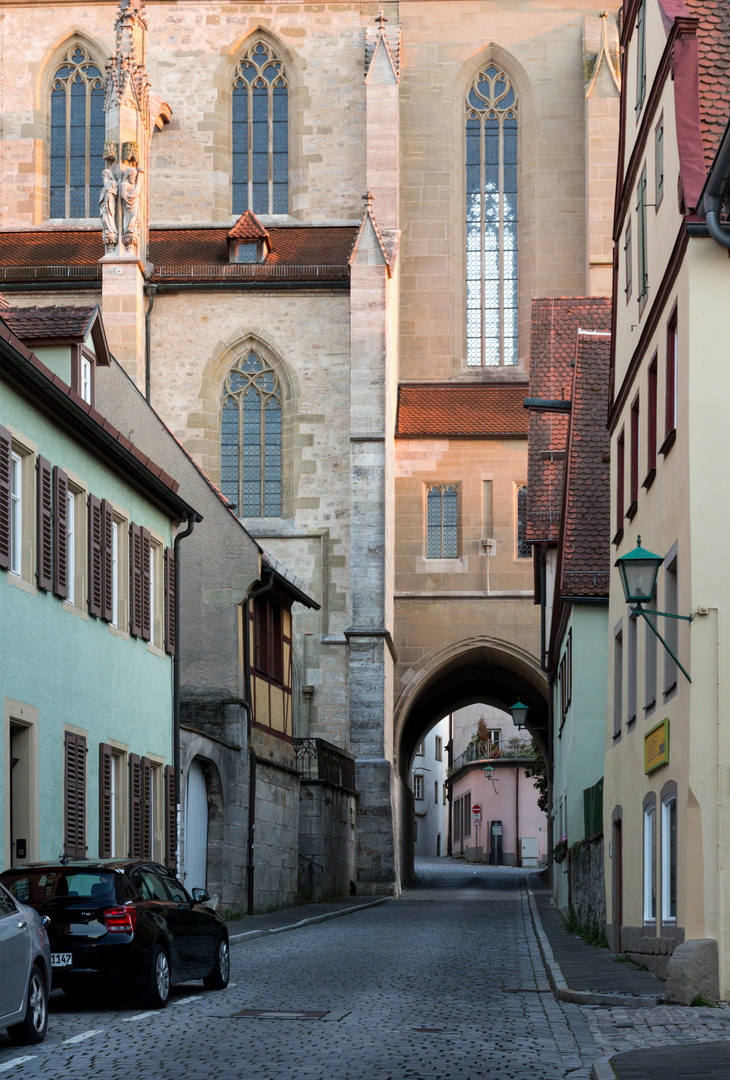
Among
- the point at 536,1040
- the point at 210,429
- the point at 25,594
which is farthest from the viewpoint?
the point at 210,429

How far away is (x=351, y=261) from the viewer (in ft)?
125

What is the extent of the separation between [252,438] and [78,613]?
75.7 ft

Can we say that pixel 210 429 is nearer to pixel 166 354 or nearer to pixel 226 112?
pixel 166 354

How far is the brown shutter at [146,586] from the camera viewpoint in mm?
20188

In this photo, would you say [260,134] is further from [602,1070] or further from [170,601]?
[602,1070]

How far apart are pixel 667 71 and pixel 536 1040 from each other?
873 centimetres

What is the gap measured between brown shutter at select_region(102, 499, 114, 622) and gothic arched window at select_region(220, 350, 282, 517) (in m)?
20.9

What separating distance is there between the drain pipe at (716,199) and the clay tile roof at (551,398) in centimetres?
1487

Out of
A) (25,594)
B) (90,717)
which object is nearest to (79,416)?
(25,594)

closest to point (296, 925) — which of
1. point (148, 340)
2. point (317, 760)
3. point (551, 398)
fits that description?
point (317, 760)

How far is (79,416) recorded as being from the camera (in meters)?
16.9

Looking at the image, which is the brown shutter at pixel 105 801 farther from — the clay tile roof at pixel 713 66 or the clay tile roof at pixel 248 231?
the clay tile roof at pixel 248 231

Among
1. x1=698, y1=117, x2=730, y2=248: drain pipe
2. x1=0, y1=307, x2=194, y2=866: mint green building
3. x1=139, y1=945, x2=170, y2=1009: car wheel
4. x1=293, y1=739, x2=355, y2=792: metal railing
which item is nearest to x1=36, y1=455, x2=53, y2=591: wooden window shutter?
x1=0, y1=307, x2=194, y2=866: mint green building

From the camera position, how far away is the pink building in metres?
67.2
